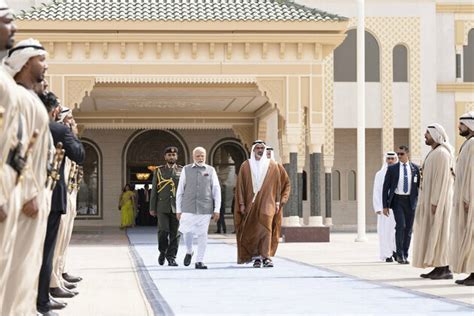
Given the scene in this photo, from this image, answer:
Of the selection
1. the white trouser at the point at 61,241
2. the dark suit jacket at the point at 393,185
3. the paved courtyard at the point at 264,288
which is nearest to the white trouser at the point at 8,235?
the paved courtyard at the point at 264,288

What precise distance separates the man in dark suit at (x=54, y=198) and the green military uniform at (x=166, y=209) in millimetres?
6527

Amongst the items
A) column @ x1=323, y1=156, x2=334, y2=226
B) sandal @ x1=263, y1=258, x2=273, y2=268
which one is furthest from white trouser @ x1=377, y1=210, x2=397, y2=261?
column @ x1=323, y1=156, x2=334, y2=226

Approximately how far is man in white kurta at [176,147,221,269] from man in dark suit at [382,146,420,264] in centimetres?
253

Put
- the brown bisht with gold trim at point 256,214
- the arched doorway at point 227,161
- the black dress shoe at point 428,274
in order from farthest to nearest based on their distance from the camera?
1. the arched doorway at point 227,161
2. the brown bisht with gold trim at point 256,214
3. the black dress shoe at point 428,274

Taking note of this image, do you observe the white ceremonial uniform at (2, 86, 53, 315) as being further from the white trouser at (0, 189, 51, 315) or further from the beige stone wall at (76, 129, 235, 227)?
the beige stone wall at (76, 129, 235, 227)

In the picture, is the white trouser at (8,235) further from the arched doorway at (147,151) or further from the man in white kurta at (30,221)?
the arched doorway at (147,151)

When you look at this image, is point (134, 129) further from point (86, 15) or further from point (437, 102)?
point (86, 15)

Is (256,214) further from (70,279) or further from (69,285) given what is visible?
(69,285)

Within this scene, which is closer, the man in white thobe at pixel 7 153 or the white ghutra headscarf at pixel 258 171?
the man in white thobe at pixel 7 153

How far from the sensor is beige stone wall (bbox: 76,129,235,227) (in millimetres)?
35094

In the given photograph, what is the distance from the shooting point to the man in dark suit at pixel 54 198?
7527 mm

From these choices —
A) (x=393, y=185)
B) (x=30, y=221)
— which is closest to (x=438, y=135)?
(x=393, y=185)

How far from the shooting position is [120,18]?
2217 centimetres

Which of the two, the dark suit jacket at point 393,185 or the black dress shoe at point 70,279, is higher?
the dark suit jacket at point 393,185
